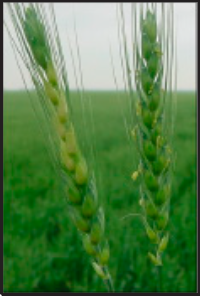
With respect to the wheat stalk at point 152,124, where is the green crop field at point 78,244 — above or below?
below

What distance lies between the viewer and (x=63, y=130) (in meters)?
0.72

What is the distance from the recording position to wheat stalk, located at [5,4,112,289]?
71 cm

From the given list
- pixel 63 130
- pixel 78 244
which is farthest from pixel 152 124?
pixel 78 244

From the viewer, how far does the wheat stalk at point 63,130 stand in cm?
71

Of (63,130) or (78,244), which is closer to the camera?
(63,130)

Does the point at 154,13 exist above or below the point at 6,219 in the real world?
above

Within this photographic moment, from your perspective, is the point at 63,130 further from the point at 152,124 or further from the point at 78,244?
the point at 78,244

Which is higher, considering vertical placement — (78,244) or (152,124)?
(152,124)

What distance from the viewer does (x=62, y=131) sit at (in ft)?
2.36

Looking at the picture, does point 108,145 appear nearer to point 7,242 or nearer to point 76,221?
point 7,242

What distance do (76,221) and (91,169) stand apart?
3.8 inches

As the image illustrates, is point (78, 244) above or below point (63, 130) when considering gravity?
below

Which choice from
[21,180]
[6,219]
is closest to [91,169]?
[6,219]

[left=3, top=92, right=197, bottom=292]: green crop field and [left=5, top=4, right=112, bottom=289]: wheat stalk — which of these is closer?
[left=5, top=4, right=112, bottom=289]: wheat stalk
